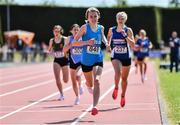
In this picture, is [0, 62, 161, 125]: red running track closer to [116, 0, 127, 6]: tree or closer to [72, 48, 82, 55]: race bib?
[72, 48, 82, 55]: race bib

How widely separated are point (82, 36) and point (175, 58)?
824 inches

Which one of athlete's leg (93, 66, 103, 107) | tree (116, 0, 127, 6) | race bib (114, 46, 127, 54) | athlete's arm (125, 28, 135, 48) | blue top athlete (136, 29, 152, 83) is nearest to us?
athlete's leg (93, 66, 103, 107)

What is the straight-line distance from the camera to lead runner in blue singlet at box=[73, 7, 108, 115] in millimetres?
14203

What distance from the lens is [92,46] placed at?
14344mm

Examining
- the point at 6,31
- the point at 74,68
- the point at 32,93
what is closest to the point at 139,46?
the point at 32,93

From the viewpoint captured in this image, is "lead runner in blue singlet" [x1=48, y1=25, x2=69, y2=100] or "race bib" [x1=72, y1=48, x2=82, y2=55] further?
"lead runner in blue singlet" [x1=48, y1=25, x2=69, y2=100]

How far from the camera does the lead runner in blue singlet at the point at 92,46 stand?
1420 centimetres

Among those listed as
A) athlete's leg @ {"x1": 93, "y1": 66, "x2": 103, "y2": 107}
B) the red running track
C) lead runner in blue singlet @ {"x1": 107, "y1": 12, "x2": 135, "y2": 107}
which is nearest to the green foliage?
the red running track

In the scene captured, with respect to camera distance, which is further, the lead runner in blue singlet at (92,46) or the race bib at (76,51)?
the race bib at (76,51)

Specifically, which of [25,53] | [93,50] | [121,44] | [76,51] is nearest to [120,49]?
[121,44]

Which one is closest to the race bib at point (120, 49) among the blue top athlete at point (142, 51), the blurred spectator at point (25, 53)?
the blue top athlete at point (142, 51)

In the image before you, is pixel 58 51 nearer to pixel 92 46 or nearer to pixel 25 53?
pixel 92 46

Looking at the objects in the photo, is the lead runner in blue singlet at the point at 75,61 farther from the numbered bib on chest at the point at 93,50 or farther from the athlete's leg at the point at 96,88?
the athlete's leg at the point at 96,88

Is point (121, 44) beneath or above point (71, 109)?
above
